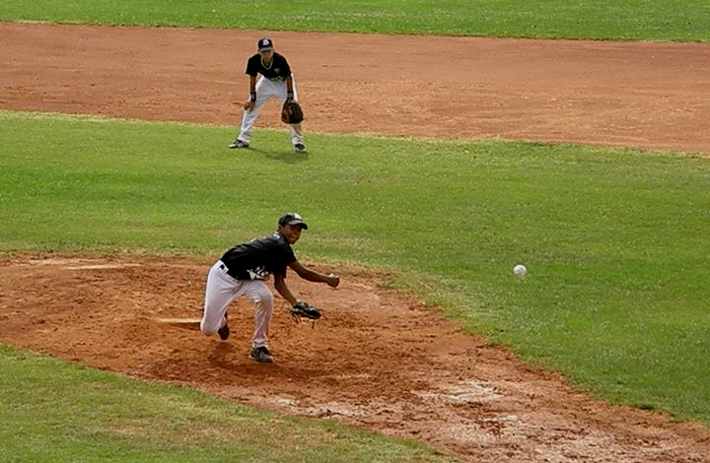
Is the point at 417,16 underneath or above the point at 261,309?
above

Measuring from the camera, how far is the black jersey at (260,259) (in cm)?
1432

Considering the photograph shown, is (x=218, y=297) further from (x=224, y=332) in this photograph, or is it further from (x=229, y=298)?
(x=224, y=332)

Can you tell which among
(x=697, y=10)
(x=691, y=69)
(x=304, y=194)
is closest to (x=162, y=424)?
(x=304, y=194)

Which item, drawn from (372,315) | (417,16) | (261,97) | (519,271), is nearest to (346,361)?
(372,315)

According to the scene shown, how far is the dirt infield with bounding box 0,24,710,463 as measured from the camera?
1300 cm

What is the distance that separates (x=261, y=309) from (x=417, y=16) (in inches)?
1078

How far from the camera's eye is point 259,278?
1460 centimetres

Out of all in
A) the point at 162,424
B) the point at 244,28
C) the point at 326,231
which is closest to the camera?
the point at 162,424

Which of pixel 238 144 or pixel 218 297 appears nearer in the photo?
pixel 218 297

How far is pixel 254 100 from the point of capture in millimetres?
25016

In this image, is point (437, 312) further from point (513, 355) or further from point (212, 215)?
point (212, 215)

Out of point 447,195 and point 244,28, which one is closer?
point 447,195

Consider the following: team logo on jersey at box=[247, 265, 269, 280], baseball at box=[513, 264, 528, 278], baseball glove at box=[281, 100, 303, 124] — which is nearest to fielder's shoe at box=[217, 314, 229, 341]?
team logo on jersey at box=[247, 265, 269, 280]

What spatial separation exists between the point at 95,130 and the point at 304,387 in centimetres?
1350
